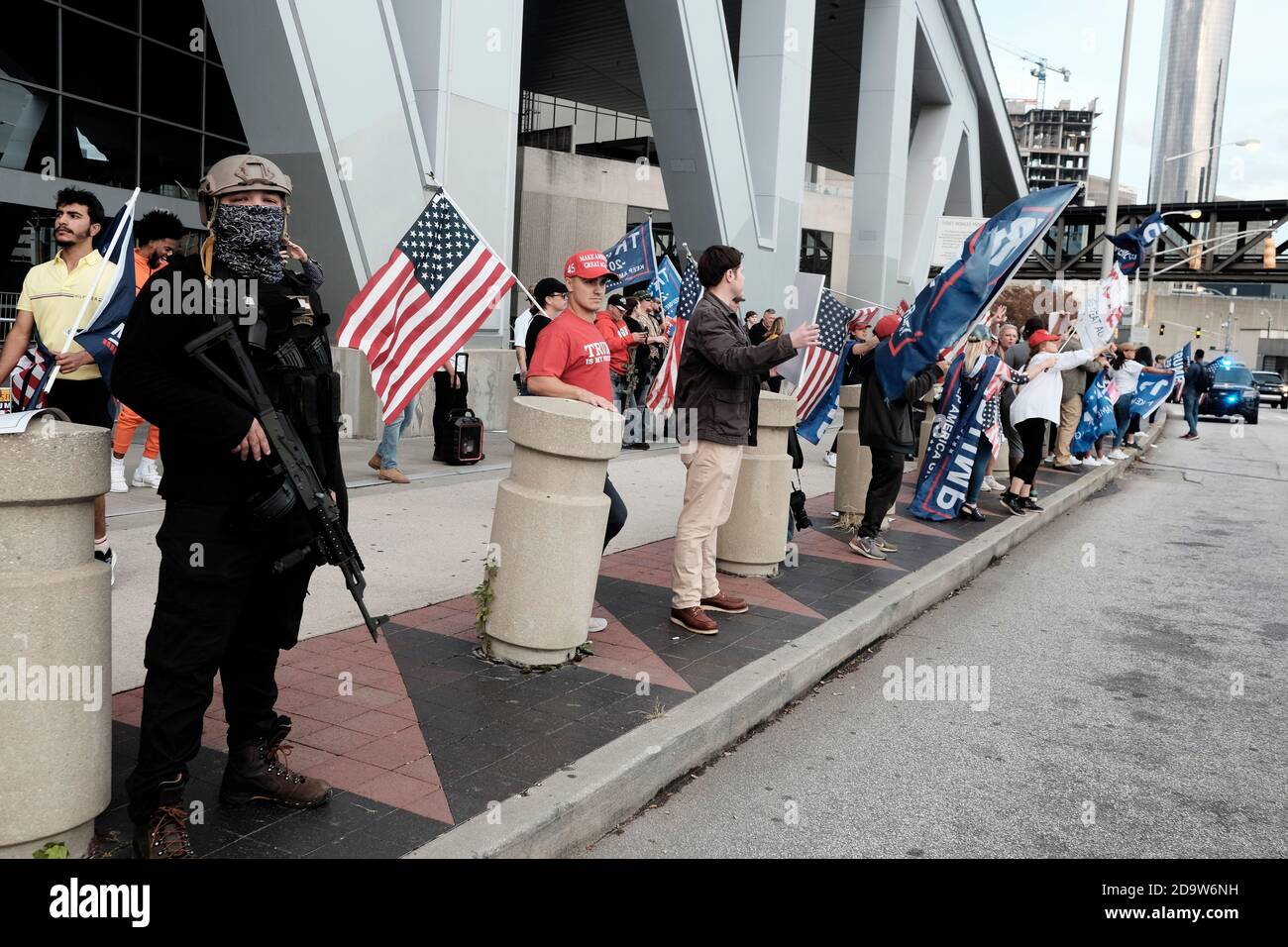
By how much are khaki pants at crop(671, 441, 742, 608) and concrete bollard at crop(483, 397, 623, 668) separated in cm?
103

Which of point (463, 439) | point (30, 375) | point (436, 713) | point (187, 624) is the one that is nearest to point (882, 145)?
point (463, 439)

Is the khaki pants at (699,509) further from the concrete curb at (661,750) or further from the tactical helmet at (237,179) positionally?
the tactical helmet at (237,179)

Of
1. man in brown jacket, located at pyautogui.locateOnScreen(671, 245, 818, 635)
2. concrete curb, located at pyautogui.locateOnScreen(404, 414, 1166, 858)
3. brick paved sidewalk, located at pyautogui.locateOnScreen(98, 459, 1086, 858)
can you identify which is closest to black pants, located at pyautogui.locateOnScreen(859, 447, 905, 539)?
concrete curb, located at pyautogui.locateOnScreen(404, 414, 1166, 858)

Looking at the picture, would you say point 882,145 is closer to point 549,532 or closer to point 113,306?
point 113,306

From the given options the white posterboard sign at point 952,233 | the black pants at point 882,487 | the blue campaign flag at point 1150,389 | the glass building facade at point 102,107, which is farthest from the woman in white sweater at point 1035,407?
the glass building facade at point 102,107

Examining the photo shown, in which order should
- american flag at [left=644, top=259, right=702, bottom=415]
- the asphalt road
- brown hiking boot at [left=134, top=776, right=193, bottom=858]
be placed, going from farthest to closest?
american flag at [left=644, top=259, right=702, bottom=415] → the asphalt road → brown hiking boot at [left=134, top=776, right=193, bottom=858]

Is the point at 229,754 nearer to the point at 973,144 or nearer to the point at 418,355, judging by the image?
the point at 418,355

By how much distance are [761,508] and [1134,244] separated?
37.5 ft

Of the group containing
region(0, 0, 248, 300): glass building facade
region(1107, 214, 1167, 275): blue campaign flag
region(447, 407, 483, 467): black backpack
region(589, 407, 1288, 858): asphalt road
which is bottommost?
region(589, 407, 1288, 858): asphalt road

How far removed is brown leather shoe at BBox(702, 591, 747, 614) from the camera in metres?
6.31

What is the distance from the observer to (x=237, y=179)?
10.5 ft

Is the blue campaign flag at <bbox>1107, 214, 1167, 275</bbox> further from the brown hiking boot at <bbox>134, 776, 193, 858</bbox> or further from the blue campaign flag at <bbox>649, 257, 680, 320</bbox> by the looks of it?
the brown hiking boot at <bbox>134, 776, 193, 858</bbox>

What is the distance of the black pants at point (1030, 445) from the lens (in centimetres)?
1102
